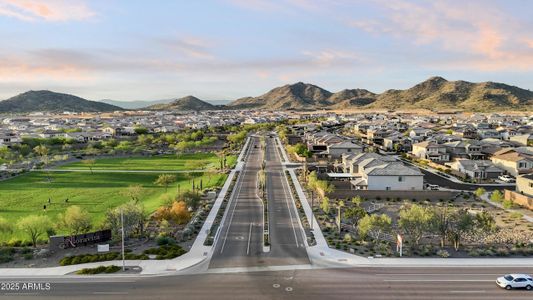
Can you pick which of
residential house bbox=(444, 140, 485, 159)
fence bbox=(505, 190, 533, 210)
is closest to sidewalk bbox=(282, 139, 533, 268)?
fence bbox=(505, 190, 533, 210)

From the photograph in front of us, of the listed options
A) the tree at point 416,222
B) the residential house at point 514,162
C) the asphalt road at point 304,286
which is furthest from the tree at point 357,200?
the residential house at point 514,162

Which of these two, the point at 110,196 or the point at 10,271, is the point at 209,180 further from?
the point at 10,271

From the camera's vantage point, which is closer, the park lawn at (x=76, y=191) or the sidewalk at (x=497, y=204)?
the sidewalk at (x=497, y=204)

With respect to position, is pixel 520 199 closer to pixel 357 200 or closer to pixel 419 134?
pixel 357 200

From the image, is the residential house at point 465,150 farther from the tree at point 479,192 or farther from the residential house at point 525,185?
the tree at point 479,192

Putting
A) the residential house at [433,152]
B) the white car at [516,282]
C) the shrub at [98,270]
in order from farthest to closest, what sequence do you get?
1. the residential house at [433,152]
2. the shrub at [98,270]
3. the white car at [516,282]

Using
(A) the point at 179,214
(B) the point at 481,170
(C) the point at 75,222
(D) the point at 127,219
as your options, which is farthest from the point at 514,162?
(C) the point at 75,222
